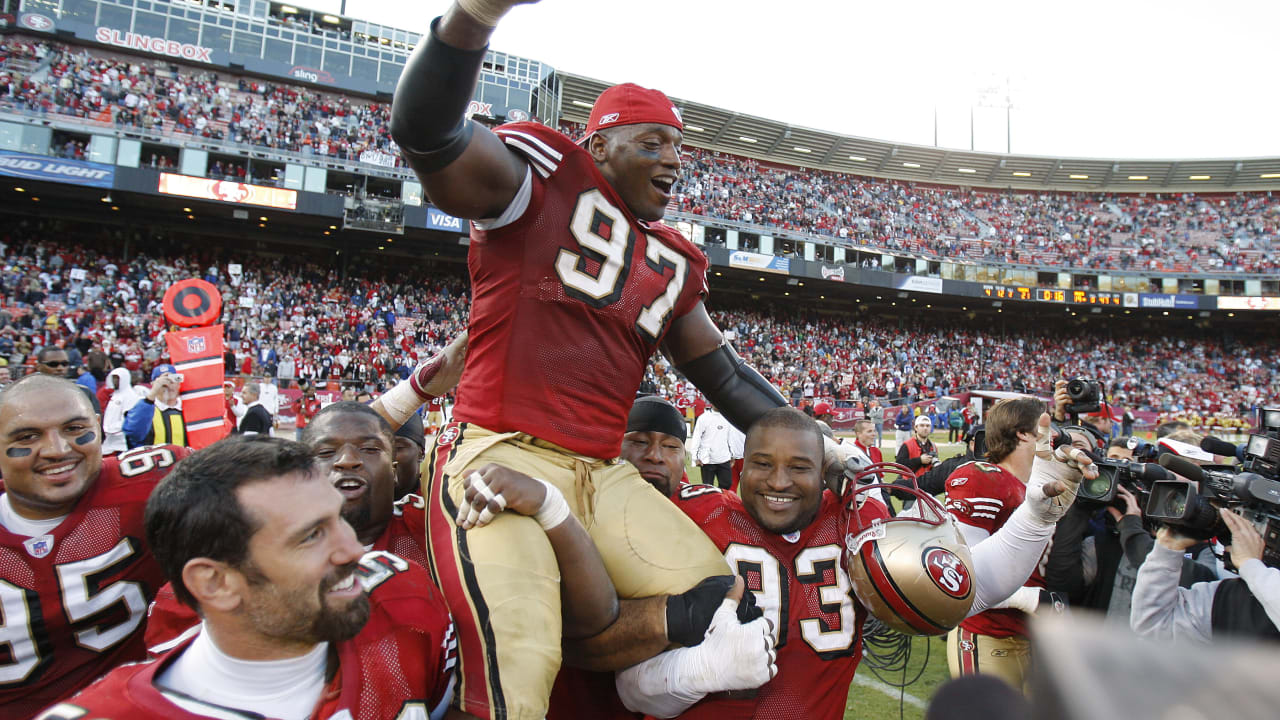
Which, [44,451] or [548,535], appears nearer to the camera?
[548,535]

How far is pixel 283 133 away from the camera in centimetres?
2553

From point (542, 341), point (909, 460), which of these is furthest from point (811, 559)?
point (909, 460)

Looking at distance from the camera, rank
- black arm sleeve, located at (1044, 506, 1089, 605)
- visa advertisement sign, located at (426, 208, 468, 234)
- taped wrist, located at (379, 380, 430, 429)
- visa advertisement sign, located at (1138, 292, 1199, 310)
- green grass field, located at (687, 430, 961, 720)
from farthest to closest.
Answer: visa advertisement sign, located at (1138, 292, 1199, 310)
visa advertisement sign, located at (426, 208, 468, 234)
green grass field, located at (687, 430, 961, 720)
black arm sleeve, located at (1044, 506, 1089, 605)
taped wrist, located at (379, 380, 430, 429)

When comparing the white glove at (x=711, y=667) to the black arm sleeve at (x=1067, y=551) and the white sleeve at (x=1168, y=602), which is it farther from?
the black arm sleeve at (x=1067, y=551)

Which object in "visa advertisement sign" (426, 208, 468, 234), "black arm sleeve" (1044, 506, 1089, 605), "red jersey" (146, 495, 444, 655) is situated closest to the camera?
"red jersey" (146, 495, 444, 655)

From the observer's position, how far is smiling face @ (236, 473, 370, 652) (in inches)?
63.2

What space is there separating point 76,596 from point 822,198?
35.3m

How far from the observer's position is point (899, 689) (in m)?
4.79

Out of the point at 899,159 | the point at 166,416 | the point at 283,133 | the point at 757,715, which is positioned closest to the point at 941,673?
the point at 757,715

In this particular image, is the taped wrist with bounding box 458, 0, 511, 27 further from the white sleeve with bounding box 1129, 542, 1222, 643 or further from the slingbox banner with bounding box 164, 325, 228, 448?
the slingbox banner with bounding box 164, 325, 228, 448

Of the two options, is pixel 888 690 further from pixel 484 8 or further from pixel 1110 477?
pixel 484 8

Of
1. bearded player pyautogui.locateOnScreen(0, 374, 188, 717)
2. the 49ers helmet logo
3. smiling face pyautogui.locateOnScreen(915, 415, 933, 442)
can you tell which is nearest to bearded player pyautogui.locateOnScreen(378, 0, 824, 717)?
the 49ers helmet logo

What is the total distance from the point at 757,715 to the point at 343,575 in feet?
4.26

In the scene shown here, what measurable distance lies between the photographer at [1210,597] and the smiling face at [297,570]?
2.51 m
